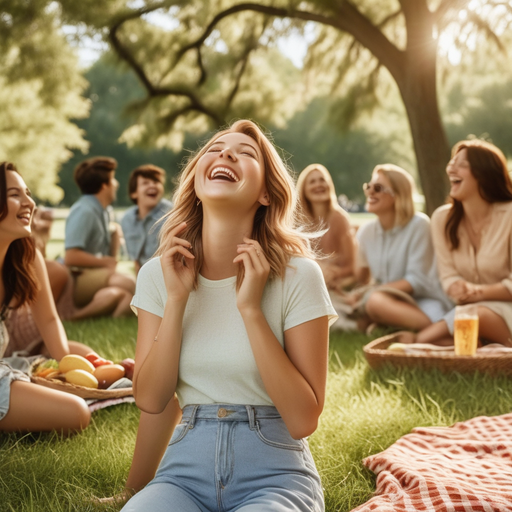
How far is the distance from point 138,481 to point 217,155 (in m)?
1.29

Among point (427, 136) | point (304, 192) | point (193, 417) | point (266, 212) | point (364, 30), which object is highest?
point (364, 30)

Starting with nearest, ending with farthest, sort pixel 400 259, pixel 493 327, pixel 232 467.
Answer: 1. pixel 232 467
2. pixel 493 327
3. pixel 400 259

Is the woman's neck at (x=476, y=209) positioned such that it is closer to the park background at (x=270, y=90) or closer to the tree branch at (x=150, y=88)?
the park background at (x=270, y=90)

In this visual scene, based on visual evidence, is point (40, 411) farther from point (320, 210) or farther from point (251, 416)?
point (320, 210)

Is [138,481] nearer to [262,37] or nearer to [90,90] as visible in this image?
[262,37]

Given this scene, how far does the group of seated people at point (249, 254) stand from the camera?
2291 millimetres

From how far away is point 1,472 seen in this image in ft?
9.80

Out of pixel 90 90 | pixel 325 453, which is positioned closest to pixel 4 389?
pixel 325 453

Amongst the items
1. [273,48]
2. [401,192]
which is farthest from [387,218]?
[273,48]

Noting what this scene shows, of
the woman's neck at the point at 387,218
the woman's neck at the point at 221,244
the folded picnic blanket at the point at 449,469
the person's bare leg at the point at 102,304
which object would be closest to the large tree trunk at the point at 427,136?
the woman's neck at the point at 387,218

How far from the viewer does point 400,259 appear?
6191 mm

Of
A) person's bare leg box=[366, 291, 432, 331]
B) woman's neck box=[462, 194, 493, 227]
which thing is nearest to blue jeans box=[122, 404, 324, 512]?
woman's neck box=[462, 194, 493, 227]

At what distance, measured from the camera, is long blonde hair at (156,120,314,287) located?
93.0 inches

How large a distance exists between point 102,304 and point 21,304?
348 cm
